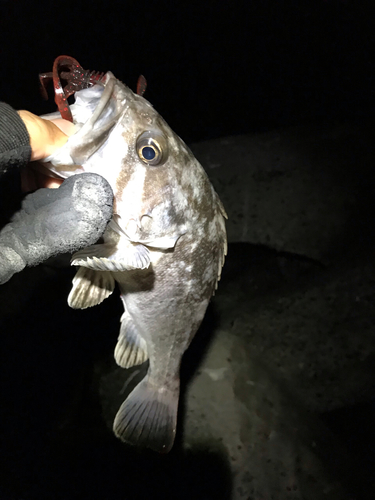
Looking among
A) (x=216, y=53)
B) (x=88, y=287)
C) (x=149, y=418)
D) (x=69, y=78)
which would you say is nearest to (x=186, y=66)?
(x=216, y=53)

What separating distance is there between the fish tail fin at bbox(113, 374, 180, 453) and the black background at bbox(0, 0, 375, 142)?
6.47 feet

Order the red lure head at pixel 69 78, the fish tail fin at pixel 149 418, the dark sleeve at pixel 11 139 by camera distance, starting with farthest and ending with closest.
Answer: the fish tail fin at pixel 149 418, the red lure head at pixel 69 78, the dark sleeve at pixel 11 139

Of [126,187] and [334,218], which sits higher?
[126,187]

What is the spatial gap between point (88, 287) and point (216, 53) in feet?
6.58

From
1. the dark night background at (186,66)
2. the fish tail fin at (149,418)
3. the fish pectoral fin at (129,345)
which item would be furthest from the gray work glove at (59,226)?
the dark night background at (186,66)

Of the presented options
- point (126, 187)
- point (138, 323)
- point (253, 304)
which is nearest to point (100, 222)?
point (126, 187)

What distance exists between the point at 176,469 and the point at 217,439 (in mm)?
336

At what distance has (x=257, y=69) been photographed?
210cm

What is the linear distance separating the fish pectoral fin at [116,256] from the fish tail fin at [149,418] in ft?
2.47

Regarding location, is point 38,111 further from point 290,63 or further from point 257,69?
point 290,63

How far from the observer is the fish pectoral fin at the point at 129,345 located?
1.38 metres

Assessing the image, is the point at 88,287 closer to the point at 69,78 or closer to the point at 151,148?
the point at 151,148

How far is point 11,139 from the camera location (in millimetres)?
656

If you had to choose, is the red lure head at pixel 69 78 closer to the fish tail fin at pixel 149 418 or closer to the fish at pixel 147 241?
the fish at pixel 147 241
